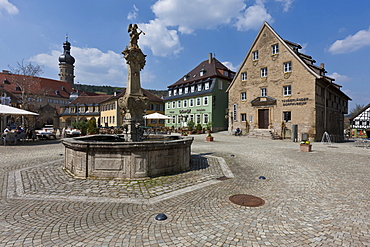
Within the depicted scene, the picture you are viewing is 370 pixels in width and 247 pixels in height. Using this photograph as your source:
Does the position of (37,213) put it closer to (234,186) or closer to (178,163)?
(178,163)

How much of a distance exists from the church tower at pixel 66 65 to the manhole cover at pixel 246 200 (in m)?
99.7

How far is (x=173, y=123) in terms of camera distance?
44750 mm

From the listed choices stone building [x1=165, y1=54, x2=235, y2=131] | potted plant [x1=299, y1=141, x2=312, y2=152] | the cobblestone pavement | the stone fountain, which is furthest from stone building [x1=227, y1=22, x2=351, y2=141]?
the stone fountain

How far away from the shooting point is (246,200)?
4.80 metres

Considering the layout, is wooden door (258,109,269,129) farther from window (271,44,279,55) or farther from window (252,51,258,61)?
window (271,44,279,55)

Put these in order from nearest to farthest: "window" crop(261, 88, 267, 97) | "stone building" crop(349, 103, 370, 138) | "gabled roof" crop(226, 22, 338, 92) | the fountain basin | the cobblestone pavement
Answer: the cobblestone pavement < the fountain basin < "gabled roof" crop(226, 22, 338, 92) < "window" crop(261, 88, 267, 97) < "stone building" crop(349, 103, 370, 138)

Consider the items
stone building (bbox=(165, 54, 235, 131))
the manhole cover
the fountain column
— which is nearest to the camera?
the manhole cover

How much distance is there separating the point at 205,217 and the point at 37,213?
10.9ft

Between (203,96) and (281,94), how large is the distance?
601 inches

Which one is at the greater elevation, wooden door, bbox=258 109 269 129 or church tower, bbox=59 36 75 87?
church tower, bbox=59 36 75 87

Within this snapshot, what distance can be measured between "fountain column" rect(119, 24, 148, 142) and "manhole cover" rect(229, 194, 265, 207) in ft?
18.3

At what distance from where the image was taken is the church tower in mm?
86812

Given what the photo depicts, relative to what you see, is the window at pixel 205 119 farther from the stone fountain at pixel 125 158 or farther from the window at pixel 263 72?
the stone fountain at pixel 125 158

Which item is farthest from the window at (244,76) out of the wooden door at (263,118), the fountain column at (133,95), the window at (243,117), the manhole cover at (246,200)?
the manhole cover at (246,200)
